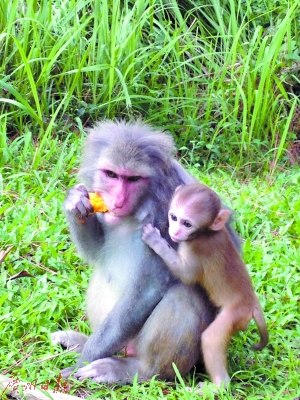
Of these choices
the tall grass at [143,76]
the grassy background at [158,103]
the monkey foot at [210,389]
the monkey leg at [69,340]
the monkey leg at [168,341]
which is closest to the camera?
the monkey foot at [210,389]

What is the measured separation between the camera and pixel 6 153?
674 cm

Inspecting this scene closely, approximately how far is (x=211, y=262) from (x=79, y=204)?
28.5 inches

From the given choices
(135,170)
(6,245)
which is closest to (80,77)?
(6,245)

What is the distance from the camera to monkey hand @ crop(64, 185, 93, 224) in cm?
450

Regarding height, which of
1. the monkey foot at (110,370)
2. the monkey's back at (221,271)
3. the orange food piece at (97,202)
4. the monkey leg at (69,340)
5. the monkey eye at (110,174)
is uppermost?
the monkey eye at (110,174)

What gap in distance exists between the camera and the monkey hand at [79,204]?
14.8 ft

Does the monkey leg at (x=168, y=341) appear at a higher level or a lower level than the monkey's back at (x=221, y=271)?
lower

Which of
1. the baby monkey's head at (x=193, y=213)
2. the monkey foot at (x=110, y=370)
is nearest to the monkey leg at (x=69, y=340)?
the monkey foot at (x=110, y=370)

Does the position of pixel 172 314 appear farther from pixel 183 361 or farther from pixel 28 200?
pixel 28 200

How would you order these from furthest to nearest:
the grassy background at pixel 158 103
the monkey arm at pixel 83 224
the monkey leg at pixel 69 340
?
the grassy background at pixel 158 103, the monkey leg at pixel 69 340, the monkey arm at pixel 83 224

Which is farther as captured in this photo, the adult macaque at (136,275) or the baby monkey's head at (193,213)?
the adult macaque at (136,275)

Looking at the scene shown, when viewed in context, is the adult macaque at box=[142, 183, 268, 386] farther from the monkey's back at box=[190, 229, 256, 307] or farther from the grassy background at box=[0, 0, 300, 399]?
the grassy background at box=[0, 0, 300, 399]

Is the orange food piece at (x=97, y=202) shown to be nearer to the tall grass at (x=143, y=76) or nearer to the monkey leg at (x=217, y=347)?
the monkey leg at (x=217, y=347)

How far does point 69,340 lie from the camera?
4.78 meters
